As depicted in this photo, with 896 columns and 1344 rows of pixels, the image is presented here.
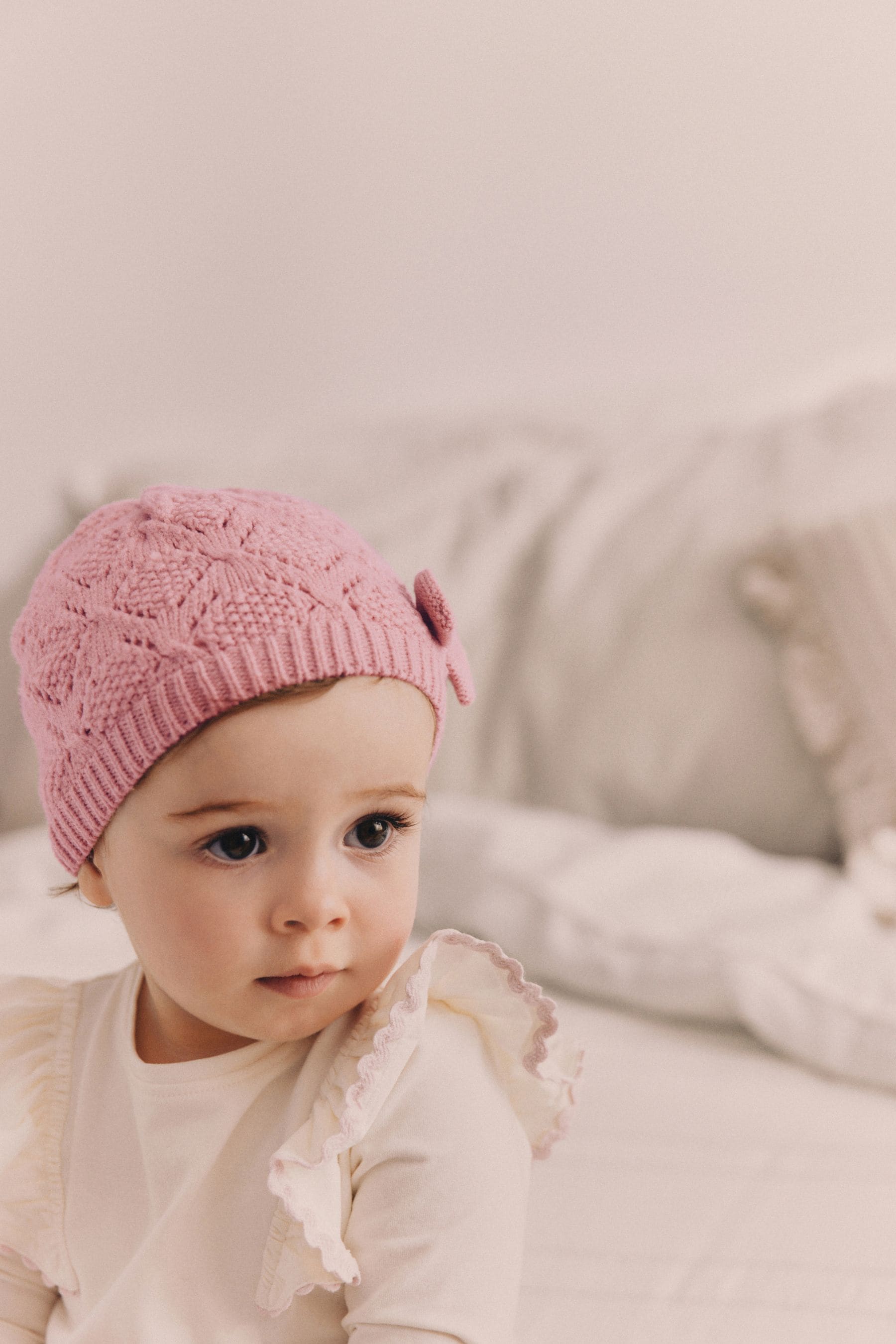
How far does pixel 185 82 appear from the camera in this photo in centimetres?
180

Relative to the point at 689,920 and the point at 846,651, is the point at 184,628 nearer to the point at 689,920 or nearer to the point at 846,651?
the point at 689,920

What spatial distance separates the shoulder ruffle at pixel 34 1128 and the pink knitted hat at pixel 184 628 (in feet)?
0.49

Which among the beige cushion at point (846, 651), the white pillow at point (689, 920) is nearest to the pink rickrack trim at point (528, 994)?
the white pillow at point (689, 920)

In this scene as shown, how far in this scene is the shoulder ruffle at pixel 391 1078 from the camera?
0.63m

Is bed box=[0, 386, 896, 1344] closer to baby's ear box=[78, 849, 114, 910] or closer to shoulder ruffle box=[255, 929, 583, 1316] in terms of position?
shoulder ruffle box=[255, 929, 583, 1316]

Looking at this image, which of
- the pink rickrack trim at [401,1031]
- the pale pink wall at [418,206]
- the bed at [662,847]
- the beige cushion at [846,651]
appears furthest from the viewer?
the pale pink wall at [418,206]

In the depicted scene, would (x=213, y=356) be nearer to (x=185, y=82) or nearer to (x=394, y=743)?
(x=185, y=82)

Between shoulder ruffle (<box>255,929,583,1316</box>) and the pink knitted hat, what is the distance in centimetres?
16

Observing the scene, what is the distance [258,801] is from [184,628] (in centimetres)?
10

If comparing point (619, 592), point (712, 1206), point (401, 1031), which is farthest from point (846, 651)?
point (401, 1031)

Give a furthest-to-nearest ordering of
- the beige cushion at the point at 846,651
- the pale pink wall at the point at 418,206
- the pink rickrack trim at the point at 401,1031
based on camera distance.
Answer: the pale pink wall at the point at 418,206
the beige cushion at the point at 846,651
the pink rickrack trim at the point at 401,1031

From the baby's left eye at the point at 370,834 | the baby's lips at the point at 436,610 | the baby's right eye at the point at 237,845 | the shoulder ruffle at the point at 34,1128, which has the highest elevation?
the baby's lips at the point at 436,610

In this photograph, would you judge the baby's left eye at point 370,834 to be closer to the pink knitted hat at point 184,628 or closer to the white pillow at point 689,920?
the pink knitted hat at point 184,628

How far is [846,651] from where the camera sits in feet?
4.63
